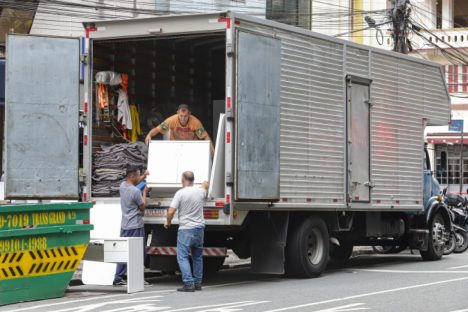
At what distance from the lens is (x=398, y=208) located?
56.4 feet

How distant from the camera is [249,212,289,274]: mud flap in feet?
46.5

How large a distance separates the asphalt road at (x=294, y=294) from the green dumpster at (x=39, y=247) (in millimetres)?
212

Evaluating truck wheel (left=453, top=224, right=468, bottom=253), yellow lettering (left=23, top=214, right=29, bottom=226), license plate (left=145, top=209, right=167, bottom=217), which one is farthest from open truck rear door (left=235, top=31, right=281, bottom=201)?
truck wheel (left=453, top=224, right=468, bottom=253)

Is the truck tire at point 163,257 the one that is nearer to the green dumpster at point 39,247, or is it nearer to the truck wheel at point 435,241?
the green dumpster at point 39,247

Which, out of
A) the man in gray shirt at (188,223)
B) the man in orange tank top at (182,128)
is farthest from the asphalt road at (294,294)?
the man in orange tank top at (182,128)

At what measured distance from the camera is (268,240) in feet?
46.9

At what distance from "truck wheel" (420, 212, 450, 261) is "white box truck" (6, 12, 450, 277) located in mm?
1374

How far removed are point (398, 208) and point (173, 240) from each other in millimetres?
4756

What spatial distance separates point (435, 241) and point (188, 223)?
712 cm

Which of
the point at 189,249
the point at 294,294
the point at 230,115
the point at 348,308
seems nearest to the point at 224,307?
the point at 348,308

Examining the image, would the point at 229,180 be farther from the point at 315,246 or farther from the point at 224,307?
the point at 315,246

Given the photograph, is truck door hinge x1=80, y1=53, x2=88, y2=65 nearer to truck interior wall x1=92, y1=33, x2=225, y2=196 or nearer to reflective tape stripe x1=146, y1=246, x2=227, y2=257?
truck interior wall x1=92, y1=33, x2=225, y2=196

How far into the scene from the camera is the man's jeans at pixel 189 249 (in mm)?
12984

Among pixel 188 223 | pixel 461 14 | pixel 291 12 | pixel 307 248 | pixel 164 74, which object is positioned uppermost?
pixel 461 14
